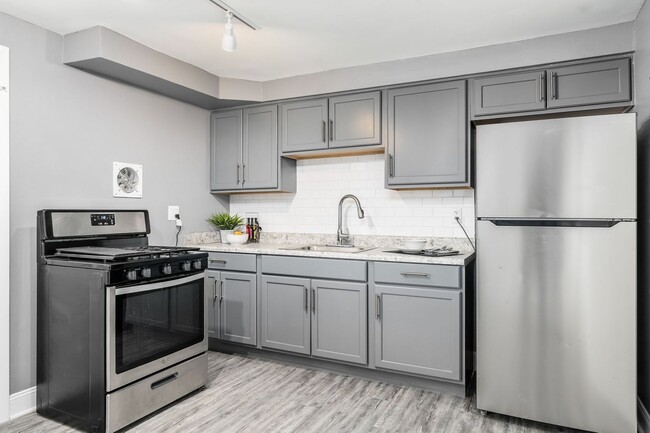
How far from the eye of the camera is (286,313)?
321 cm

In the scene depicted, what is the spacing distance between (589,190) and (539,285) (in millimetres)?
568

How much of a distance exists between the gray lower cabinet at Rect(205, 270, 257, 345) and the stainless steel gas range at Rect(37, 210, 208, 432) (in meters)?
0.59

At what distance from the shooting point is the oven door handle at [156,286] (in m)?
2.23

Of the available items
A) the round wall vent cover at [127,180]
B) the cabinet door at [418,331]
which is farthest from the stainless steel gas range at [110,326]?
the cabinet door at [418,331]

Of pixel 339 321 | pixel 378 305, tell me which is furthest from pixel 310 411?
pixel 378 305

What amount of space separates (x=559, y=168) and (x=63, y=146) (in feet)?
9.92

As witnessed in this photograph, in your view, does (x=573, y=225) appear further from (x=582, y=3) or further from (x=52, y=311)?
(x=52, y=311)

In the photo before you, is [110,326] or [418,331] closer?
[110,326]

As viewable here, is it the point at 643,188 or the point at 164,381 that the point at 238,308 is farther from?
the point at 643,188

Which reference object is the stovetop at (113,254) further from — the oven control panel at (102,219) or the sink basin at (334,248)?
A: the sink basin at (334,248)

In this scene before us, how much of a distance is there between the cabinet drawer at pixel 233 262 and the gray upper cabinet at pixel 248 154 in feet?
2.23

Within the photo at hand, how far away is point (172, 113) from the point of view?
3551 millimetres

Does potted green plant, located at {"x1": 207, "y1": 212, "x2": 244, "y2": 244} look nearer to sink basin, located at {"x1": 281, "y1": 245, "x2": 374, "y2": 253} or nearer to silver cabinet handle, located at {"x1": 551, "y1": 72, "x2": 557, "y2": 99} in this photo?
sink basin, located at {"x1": 281, "y1": 245, "x2": 374, "y2": 253}

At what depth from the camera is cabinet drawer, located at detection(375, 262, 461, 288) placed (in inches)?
105
